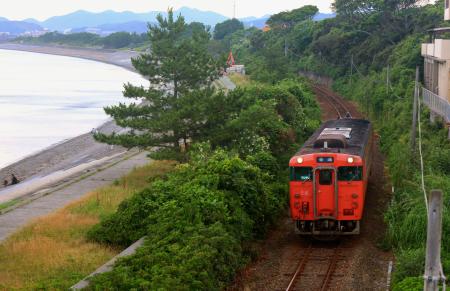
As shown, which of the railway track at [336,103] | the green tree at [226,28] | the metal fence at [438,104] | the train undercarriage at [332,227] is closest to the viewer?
the train undercarriage at [332,227]

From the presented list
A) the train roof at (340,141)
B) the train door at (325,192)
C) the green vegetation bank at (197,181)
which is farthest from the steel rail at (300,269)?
the train roof at (340,141)

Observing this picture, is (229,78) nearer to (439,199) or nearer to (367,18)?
(367,18)

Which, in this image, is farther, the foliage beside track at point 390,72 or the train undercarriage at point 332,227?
the train undercarriage at point 332,227

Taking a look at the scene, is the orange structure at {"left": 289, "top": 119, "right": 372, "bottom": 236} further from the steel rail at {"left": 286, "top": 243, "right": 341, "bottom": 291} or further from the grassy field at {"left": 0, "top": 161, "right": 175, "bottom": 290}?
the grassy field at {"left": 0, "top": 161, "right": 175, "bottom": 290}

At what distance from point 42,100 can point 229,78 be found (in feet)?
97.3

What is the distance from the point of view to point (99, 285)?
1416cm

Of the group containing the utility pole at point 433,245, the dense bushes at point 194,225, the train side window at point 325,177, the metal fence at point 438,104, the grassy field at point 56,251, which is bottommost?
the grassy field at point 56,251

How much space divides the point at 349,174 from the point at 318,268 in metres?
3.09

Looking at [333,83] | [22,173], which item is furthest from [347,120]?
[333,83]

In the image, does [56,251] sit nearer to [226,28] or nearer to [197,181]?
[197,181]

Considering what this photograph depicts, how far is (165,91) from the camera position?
35719mm

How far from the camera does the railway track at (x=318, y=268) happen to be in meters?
17.4

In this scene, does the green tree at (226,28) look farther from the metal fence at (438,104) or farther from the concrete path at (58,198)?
the metal fence at (438,104)

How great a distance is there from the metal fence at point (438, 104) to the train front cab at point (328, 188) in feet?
38.4
